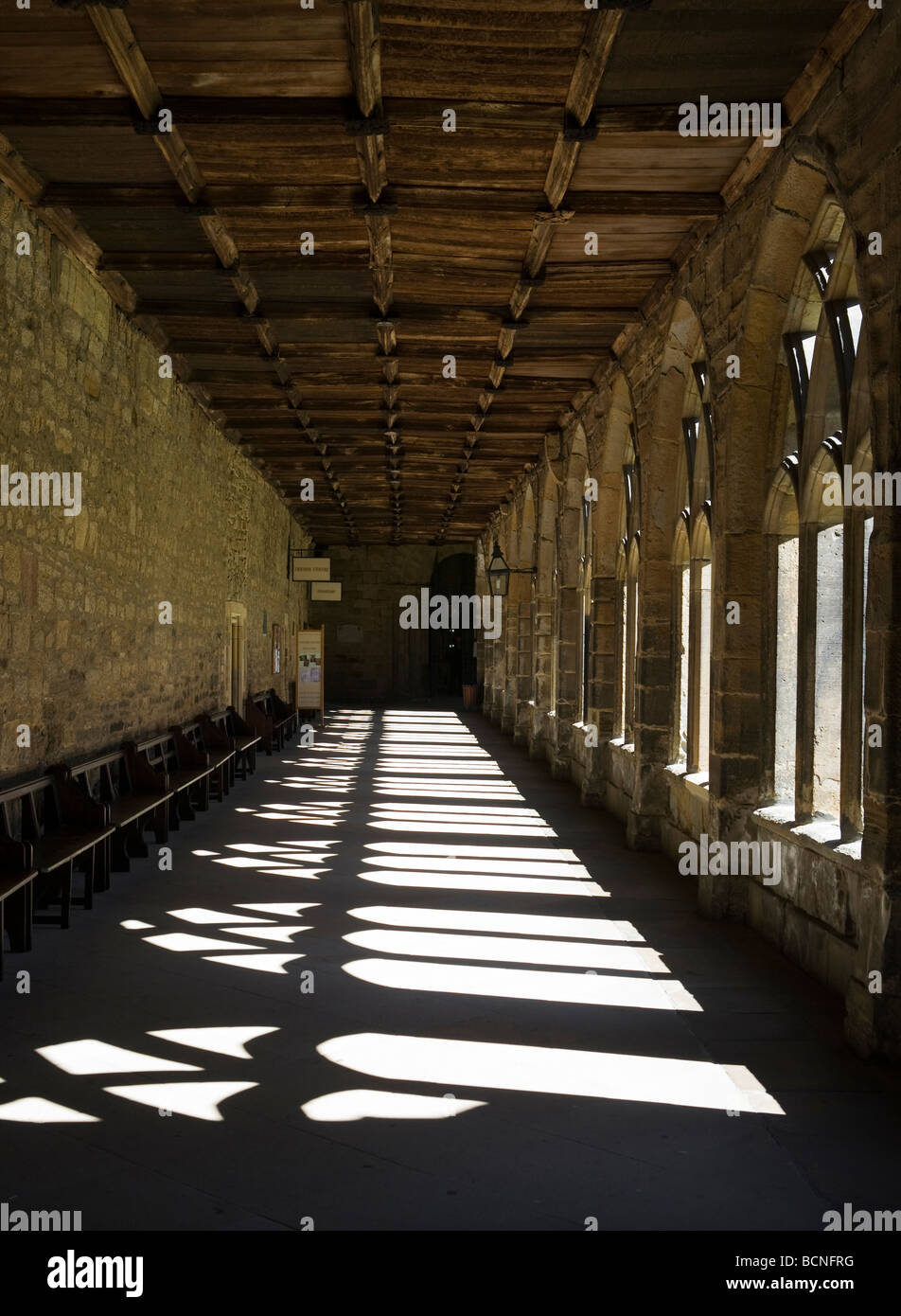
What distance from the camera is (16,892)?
189 inches

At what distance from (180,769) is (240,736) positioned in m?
3.12

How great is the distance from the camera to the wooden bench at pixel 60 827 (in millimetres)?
5262

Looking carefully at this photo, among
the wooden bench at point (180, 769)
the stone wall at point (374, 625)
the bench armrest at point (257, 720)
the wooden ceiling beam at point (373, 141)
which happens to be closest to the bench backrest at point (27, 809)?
the wooden bench at point (180, 769)

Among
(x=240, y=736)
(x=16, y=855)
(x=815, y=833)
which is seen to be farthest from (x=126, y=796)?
(x=240, y=736)

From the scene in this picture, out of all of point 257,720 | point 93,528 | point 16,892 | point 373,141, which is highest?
point 373,141

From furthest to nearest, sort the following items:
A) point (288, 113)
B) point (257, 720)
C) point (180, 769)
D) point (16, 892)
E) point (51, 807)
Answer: point (257, 720) < point (180, 769) < point (51, 807) < point (16, 892) < point (288, 113)

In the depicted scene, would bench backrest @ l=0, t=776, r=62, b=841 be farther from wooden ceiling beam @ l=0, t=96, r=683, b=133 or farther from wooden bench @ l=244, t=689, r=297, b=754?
wooden bench @ l=244, t=689, r=297, b=754

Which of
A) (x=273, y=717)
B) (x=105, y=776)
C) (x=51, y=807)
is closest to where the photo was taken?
(x=51, y=807)

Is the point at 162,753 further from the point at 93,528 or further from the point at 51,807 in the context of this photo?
the point at 51,807

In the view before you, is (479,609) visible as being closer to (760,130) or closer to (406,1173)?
(760,130)

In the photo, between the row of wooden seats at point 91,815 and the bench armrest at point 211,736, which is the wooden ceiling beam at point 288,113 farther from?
the bench armrest at point 211,736

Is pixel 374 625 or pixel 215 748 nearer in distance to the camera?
pixel 215 748

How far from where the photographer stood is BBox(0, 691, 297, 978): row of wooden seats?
4805mm

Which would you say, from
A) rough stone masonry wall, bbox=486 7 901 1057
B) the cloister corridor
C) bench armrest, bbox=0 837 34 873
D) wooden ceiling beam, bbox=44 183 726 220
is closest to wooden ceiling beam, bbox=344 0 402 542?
wooden ceiling beam, bbox=44 183 726 220
